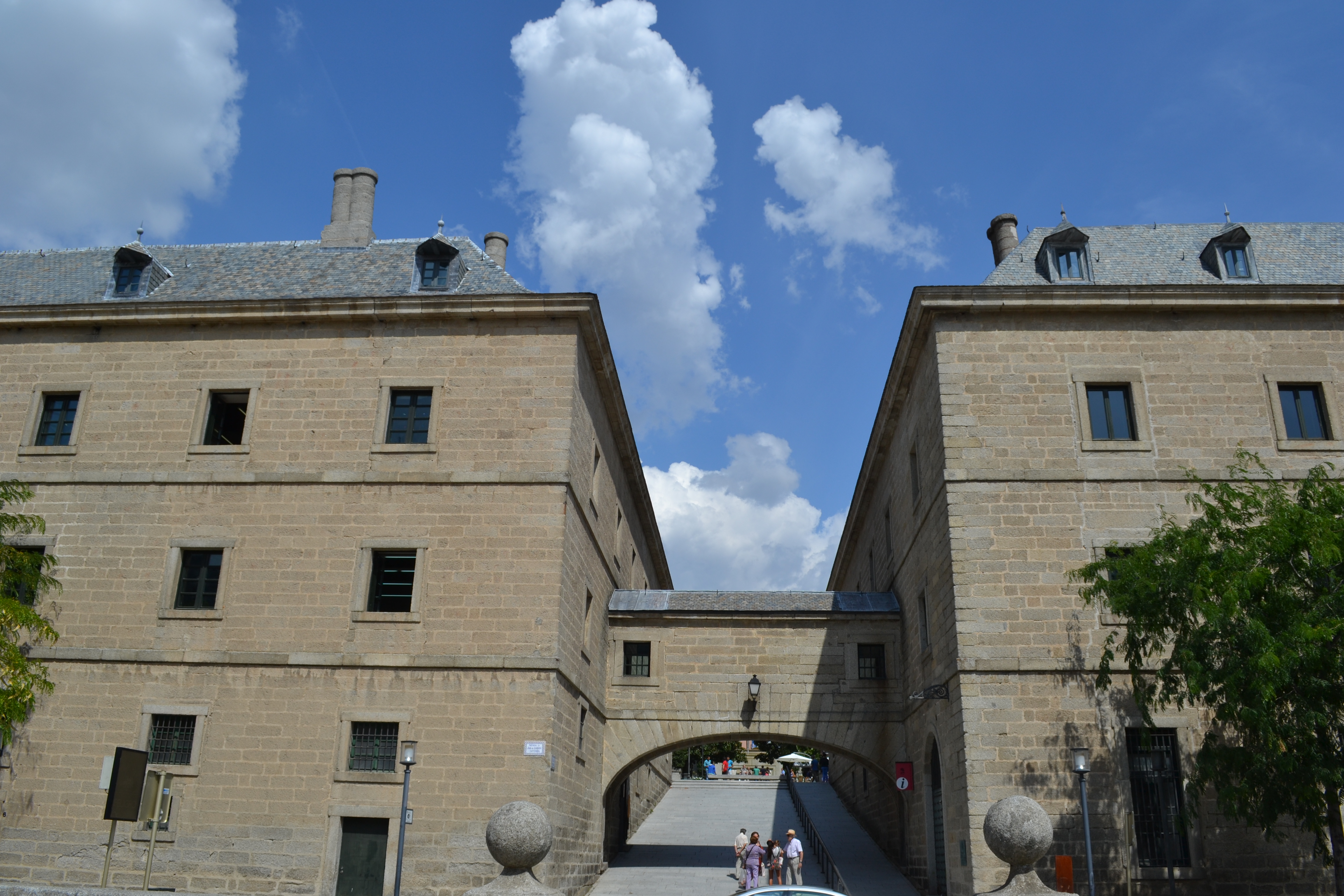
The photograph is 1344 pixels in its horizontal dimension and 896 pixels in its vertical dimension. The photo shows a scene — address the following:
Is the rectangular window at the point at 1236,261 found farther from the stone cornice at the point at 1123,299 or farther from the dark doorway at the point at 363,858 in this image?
the dark doorway at the point at 363,858

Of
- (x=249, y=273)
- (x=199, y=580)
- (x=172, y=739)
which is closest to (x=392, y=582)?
(x=199, y=580)

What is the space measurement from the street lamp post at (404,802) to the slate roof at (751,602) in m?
7.01

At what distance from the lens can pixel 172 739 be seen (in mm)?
16531

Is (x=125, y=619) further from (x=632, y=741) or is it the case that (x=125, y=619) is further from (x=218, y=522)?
(x=632, y=741)

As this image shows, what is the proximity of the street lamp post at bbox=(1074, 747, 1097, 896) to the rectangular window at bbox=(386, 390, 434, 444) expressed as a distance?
11.9 m

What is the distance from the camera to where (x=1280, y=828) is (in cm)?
1477

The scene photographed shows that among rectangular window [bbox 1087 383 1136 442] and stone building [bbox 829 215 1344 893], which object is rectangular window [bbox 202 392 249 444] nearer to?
stone building [bbox 829 215 1344 893]

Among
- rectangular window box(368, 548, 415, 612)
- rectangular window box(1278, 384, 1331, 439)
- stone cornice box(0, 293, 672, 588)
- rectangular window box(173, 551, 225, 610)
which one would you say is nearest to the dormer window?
stone cornice box(0, 293, 672, 588)

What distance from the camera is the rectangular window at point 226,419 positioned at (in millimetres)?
18844

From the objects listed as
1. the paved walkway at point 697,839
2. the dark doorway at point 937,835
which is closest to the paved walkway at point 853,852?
the paved walkway at point 697,839

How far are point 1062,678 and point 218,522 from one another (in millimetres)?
14535

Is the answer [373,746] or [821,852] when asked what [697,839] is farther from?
[373,746]

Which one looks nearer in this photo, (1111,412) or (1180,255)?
(1111,412)

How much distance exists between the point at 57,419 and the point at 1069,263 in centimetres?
1975
